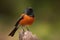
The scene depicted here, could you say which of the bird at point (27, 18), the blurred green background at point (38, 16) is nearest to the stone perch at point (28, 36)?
the bird at point (27, 18)

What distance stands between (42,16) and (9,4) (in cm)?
174

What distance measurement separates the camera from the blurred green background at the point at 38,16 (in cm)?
1070

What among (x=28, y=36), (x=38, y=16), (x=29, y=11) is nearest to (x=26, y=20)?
(x=29, y=11)

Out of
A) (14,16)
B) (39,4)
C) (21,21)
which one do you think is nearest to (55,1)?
(39,4)

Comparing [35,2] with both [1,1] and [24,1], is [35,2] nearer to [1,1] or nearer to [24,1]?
[24,1]

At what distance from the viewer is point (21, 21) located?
20.1 ft

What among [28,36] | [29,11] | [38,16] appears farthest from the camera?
[38,16]

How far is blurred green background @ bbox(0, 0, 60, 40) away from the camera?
1070 cm

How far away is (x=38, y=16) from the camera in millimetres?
12266

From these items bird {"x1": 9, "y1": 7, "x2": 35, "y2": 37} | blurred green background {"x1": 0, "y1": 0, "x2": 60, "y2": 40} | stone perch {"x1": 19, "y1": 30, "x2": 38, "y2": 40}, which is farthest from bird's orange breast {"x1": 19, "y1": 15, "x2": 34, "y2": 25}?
blurred green background {"x1": 0, "y1": 0, "x2": 60, "y2": 40}

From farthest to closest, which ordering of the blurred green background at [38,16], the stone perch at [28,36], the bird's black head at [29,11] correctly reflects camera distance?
the blurred green background at [38,16] → the bird's black head at [29,11] → the stone perch at [28,36]

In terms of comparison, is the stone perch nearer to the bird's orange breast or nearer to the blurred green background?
the bird's orange breast

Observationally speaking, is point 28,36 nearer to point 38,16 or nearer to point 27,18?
point 27,18

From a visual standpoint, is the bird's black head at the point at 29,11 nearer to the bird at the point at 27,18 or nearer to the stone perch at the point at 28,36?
the bird at the point at 27,18
